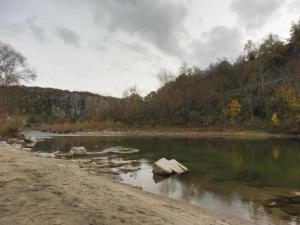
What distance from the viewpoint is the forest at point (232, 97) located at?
8569 centimetres

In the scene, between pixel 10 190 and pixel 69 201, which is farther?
pixel 10 190

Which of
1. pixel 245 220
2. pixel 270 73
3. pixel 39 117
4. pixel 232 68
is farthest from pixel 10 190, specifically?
pixel 39 117

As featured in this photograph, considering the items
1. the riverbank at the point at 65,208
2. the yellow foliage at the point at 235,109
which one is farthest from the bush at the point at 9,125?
the yellow foliage at the point at 235,109

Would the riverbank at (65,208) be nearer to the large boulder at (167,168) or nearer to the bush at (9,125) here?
the large boulder at (167,168)

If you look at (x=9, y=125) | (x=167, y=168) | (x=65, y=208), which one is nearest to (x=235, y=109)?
(x=9, y=125)

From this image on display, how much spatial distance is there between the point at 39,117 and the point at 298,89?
150 meters

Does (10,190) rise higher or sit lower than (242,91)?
lower

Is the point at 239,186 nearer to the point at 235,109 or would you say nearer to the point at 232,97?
the point at 235,109

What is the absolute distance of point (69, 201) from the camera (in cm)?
982

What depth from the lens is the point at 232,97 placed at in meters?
107

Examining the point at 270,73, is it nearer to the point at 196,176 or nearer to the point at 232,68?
the point at 232,68

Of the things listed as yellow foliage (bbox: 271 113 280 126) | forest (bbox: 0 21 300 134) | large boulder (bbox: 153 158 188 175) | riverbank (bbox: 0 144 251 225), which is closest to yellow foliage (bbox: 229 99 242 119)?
forest (bbox: 0 21 300 134)

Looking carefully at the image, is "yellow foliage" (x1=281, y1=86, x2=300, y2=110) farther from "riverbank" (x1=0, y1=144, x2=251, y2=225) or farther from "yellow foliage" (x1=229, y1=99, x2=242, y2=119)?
"riverbank" (x1=0, y1=144, x2=251, y2=225)

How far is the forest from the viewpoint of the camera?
281 feet
